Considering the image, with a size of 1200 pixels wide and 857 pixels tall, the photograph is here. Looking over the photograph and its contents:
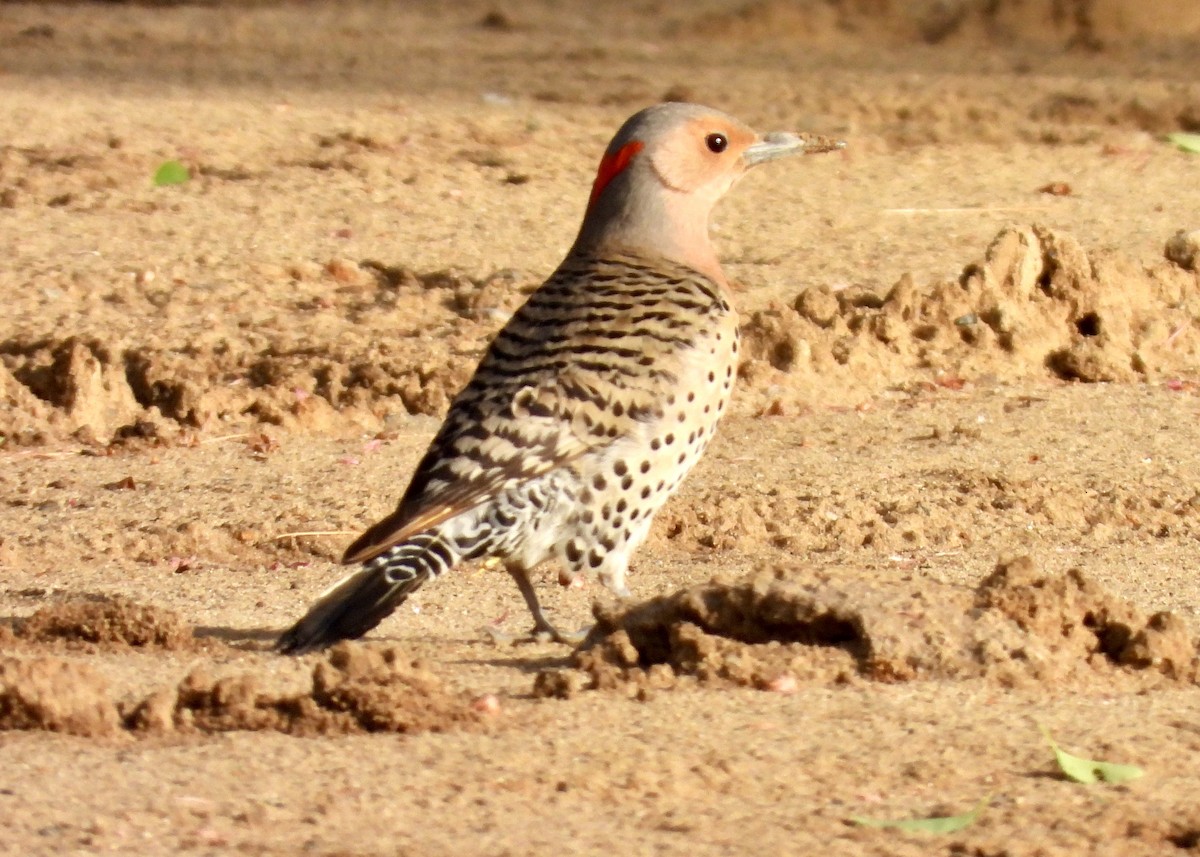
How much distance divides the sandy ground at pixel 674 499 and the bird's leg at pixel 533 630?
0.38 feet

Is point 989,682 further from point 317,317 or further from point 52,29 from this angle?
point 52,29

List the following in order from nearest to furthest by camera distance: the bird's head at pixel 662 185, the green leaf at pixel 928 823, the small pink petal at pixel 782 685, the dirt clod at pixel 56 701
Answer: the green leaf at pixel 928 823
the dirt clod at pixel 56 701
the small pink petal at pixel 782 685
the bird's head at pixel 662 185

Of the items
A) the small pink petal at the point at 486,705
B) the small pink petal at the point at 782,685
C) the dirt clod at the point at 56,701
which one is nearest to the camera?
the dirt clod at the point at 56,701

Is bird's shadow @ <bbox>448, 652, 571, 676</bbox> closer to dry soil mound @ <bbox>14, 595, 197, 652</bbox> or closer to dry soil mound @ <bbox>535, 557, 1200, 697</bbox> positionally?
dry soil mound @ <bbox>535, 557, 1200, 697</bbox>

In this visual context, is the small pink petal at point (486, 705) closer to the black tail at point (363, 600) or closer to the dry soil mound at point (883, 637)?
the dry soil mound at point (883, 637)

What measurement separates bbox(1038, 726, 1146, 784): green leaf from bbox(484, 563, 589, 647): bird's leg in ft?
5.00

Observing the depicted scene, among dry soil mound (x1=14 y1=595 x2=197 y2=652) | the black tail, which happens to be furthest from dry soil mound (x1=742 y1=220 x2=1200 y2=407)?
dry soil mound (x1=14 y1=595 x2=197 y2=652)

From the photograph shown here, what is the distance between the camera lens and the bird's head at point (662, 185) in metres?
5.92

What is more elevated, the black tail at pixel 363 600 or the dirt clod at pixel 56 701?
the black tail at pixel 363 600

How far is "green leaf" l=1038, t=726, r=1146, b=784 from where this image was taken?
3893 millimetres

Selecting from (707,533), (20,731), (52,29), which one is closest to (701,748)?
(20,731)

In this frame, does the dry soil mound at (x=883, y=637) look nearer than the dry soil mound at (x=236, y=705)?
No

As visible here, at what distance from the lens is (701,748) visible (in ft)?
13.4

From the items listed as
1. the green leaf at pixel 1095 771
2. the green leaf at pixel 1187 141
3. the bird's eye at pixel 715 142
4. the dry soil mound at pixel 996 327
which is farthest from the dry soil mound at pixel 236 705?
the green leaf at pixel 1187 141
